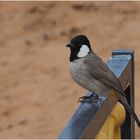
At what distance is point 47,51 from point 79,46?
405cm

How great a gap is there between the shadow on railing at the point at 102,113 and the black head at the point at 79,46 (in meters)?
0.56

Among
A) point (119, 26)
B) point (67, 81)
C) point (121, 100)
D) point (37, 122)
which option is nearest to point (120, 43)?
point (119, 26)

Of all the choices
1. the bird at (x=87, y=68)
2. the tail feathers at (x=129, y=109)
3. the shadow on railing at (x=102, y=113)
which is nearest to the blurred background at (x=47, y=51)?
the bird at (x=87, y=68)

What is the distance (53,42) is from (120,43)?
734mm

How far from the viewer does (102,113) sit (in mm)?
2859

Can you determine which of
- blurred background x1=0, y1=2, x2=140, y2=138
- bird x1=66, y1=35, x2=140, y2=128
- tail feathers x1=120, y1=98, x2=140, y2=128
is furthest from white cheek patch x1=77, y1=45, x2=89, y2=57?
blurred background x1=0, y1=2, x2=140, y2=138

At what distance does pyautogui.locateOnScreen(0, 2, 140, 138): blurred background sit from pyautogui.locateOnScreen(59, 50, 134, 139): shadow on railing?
9.41ft

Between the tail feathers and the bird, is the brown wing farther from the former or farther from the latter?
the tail feathers

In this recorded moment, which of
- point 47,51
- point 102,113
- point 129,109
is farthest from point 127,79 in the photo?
point 47,51

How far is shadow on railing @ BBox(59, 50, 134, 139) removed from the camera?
2552mm

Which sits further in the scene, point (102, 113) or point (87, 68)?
point (87, 68)

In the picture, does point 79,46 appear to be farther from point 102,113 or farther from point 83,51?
point 102,113

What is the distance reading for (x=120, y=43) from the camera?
27.0 ft

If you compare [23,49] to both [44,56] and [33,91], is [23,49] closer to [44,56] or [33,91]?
[44,56]
